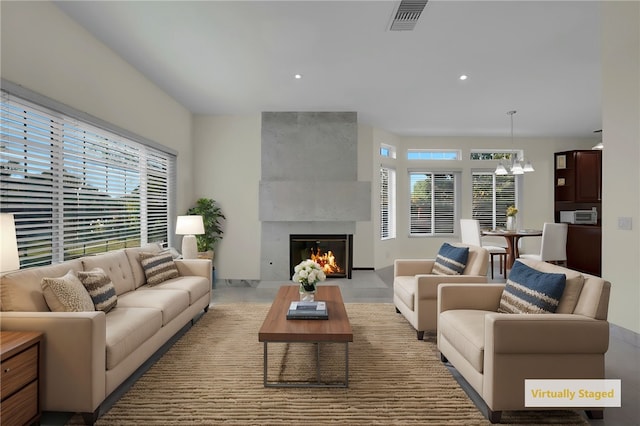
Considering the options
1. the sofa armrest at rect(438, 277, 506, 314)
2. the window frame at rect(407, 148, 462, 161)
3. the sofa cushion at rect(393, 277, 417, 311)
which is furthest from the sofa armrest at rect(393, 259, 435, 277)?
the window frame at rect(407, 148, 462, 161)

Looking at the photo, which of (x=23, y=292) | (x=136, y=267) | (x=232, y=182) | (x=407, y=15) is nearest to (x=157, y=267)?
(x=136, y=267)

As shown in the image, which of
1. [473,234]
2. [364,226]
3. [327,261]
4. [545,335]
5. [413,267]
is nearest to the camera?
[545,335]

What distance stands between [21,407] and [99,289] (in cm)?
91

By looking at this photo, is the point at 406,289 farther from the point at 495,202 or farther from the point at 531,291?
the point at 495,202

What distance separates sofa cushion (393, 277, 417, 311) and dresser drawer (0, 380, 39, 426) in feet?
9.39

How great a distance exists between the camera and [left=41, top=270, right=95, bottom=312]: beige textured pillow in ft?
7.25

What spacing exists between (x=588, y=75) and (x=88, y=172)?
5.87 m

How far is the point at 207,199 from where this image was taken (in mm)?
5805

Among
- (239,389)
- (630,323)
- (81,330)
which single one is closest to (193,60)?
(81,330)

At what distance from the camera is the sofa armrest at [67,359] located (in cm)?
196

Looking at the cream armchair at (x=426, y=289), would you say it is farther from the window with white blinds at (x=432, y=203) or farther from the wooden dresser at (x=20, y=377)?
the window with white blinds at (x=432, y=203)

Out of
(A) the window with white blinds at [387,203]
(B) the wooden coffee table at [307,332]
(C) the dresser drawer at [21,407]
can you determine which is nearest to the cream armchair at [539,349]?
(B) the wooden coffee table at [307,332]

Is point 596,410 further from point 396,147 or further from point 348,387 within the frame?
point 396,147

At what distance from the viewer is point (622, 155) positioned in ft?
10.4
